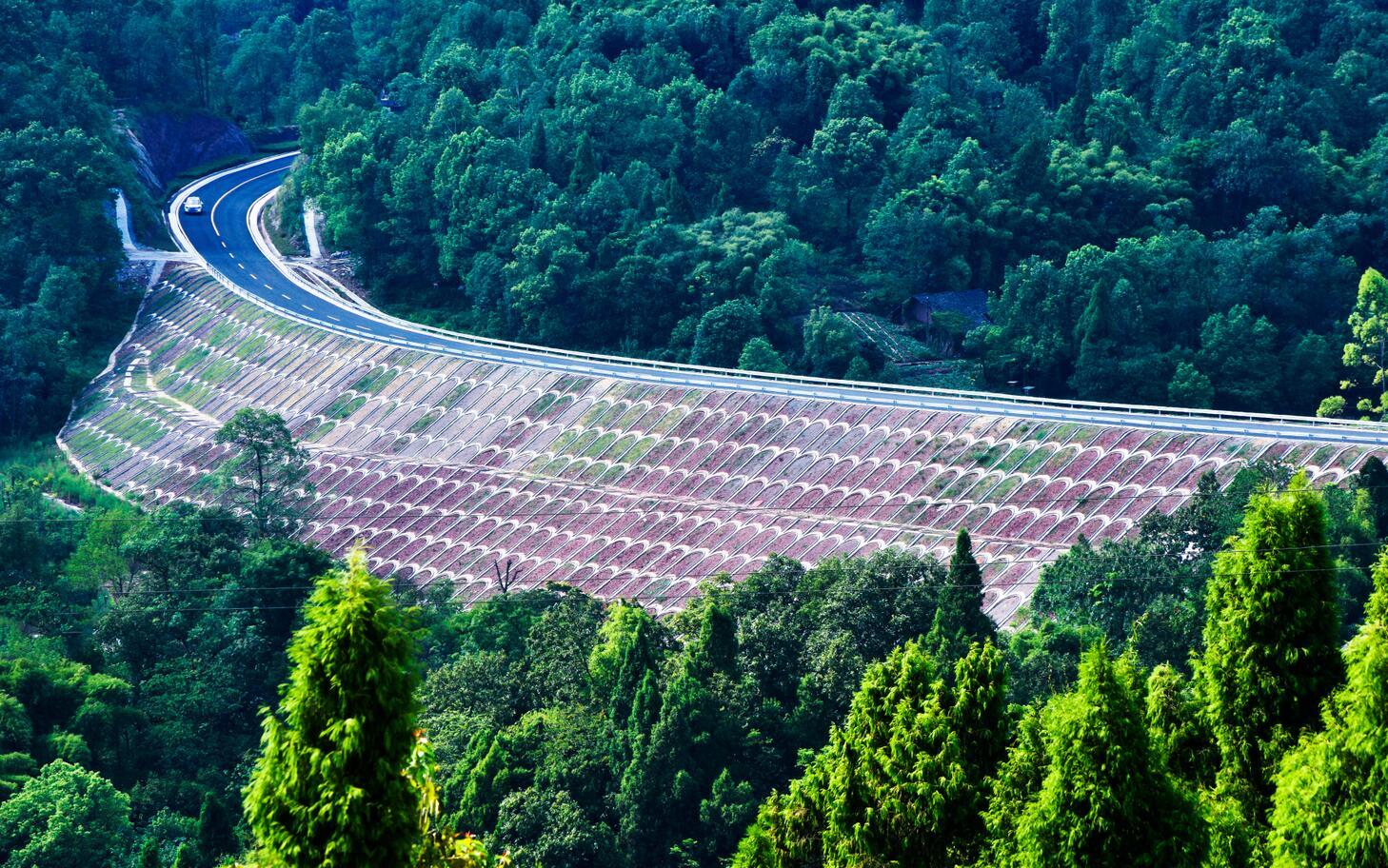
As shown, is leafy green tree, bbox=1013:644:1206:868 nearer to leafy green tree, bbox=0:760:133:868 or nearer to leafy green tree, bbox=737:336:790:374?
leafy green tree, bbox=0:760:133:868

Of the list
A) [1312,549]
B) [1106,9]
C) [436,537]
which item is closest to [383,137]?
[436,537]

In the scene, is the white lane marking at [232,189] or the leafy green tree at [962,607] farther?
the white lane marking at [232,189]

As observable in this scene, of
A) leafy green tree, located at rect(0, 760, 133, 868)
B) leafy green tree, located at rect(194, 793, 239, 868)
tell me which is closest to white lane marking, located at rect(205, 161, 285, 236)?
leafy green tree, located at rect(0, 760, 133, 868)

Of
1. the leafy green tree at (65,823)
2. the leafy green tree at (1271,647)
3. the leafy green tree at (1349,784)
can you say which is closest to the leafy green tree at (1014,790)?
the leafy green tree at (1349,784)

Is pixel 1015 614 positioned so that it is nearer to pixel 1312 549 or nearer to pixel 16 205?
pixel 1312 549

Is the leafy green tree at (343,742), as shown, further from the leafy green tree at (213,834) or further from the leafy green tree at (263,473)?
the leafy green tree at (263,473)

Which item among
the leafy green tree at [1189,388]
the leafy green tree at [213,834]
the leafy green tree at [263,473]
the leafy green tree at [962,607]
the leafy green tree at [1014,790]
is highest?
the leafy green tree at [1014,790]

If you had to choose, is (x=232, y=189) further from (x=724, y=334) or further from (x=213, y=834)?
(x=213, y=834)
